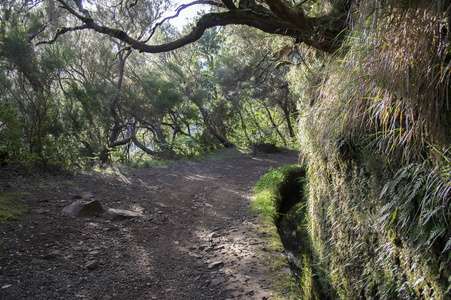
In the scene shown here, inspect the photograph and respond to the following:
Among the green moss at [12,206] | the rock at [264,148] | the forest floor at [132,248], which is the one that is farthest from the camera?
the rock at [264,148]

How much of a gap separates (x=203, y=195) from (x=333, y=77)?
4012mm

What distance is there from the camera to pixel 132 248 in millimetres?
3473

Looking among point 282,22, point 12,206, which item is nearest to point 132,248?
point 12,206

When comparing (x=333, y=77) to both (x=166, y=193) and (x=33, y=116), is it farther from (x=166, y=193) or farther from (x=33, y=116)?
(x=33, y=116)

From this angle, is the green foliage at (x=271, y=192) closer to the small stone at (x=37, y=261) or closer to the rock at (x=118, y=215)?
the rock at (x=118, y=215)

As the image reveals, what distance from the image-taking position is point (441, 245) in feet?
5.82

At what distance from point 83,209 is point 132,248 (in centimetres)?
112

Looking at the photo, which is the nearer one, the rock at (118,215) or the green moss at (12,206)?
the green moss at (12,206)

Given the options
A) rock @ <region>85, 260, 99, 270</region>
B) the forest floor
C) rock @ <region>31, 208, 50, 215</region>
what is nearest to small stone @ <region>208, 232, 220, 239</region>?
the forest floor

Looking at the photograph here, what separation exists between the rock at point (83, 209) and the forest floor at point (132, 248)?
5.3 inches

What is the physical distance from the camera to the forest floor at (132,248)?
254 centimetres

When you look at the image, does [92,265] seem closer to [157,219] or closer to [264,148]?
[157,219]

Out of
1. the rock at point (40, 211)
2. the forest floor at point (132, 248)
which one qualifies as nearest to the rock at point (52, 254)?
the forest floor at point (132, 248)

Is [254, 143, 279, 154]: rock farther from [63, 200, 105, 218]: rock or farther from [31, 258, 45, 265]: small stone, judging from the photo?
[31, 258, 45, 265]: small stone
